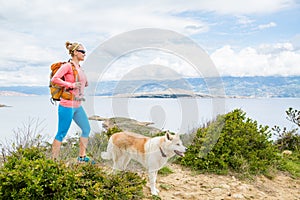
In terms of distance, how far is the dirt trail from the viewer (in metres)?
5.95

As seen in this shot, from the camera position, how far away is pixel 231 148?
7.71 m

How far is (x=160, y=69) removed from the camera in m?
5.26

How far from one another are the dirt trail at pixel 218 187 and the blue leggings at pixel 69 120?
1.46 m

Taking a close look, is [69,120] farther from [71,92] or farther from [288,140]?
[288,140]

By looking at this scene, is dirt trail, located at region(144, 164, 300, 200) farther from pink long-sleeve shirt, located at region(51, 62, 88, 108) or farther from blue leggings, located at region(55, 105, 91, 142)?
pink long-sleeve shirt, located at region(51, 62, 88, 108)

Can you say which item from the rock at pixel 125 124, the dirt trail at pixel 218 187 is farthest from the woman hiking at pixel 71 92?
the dirt trail at pixel 218 187

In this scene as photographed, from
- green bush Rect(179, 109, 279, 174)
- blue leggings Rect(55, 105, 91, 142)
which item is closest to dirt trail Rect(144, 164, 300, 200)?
green bush Rect(179, 109, 279, 174)

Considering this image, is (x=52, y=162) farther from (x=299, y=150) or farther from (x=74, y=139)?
(x=299, y=150)

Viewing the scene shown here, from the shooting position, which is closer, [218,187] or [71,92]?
[71,92]

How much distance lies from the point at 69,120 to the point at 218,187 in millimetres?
3100

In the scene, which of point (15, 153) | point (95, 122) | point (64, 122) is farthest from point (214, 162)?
point (15, 153)

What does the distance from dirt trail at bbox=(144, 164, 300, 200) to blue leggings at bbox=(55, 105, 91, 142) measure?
4.80 ft

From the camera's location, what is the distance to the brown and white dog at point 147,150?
5.09 m

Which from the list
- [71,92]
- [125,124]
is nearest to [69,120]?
[71,92]
